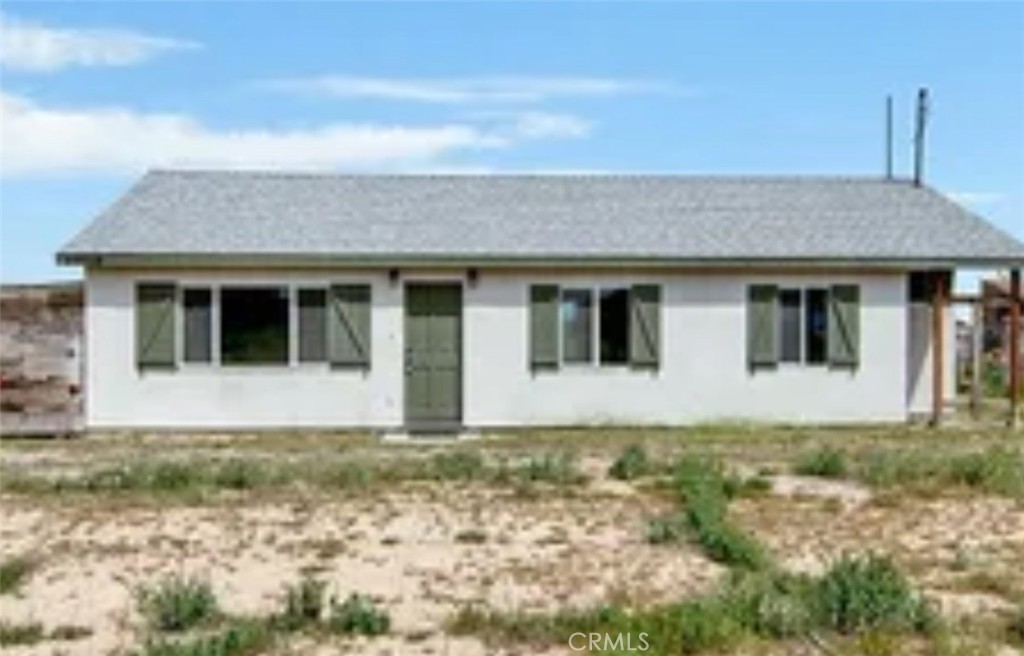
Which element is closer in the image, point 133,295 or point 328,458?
point 328,458

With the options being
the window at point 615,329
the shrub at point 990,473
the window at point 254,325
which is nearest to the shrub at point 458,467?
the shrub at point 990,473

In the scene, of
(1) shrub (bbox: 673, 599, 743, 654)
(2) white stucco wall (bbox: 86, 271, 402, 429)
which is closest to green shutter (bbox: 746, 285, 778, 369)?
(2) white stucco wall (bbox: 86, 271, 402, 429)

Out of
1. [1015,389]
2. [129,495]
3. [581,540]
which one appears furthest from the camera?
[1015,389]

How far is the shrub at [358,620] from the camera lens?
9.84 metres

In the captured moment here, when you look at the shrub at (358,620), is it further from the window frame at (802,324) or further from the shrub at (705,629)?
the window frame at (802,324)

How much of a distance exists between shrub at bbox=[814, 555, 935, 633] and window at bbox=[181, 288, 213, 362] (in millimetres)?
14382

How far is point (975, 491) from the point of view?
16266 millimetres

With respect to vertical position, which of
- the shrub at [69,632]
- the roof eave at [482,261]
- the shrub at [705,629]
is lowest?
the shrub at [69,632]

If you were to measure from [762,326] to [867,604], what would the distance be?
14378mm

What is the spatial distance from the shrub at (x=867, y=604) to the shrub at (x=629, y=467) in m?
6.86

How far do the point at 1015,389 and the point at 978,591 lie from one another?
46.7ft

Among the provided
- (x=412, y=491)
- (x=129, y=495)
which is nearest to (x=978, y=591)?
(x=412, y=491)

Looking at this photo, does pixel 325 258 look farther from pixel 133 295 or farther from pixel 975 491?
pixel 975 491

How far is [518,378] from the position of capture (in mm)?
23656
